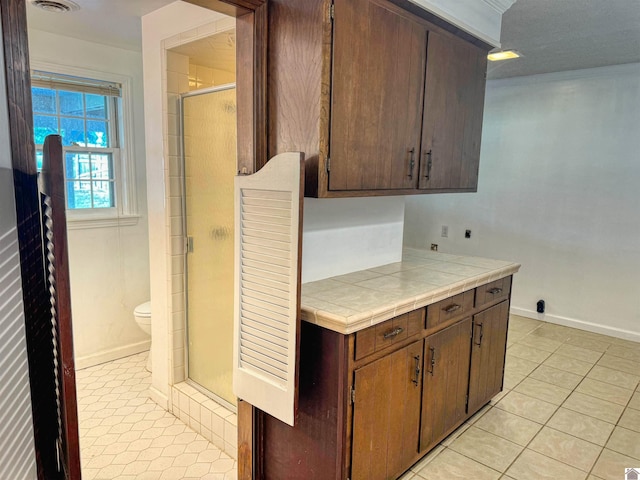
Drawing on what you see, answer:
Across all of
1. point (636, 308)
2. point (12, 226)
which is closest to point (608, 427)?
point (636, 308)

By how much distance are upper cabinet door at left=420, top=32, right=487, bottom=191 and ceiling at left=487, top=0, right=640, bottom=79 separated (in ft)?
1.44

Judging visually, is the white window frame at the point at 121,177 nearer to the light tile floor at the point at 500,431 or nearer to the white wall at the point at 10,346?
the light tile floor at the point at 500,431

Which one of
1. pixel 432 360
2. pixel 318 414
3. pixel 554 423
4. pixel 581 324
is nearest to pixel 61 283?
pixel 318 414

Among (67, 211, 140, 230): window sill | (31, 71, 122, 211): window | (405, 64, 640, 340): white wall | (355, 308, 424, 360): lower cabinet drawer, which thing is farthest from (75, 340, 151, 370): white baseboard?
(405, 64, 640, 340): white wall

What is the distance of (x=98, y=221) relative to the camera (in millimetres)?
3289

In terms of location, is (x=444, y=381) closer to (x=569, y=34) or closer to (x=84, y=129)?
(x=569, y=34)

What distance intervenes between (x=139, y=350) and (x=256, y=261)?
2346mm

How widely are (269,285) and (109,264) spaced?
7.11ft

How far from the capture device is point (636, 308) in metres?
3.89

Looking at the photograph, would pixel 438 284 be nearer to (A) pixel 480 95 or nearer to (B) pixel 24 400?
(A) pixel 480 95

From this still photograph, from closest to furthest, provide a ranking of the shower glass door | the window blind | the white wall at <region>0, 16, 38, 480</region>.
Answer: the white wall at <region>0, 16, 38, 480</region> → the shower glass door → the window blind

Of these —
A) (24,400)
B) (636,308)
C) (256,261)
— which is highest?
(256,261)

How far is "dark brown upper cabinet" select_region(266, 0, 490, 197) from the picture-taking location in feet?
5.68

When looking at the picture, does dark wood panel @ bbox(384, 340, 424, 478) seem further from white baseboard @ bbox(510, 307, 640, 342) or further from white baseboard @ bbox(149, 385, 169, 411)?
white baseboard @ bbox(510, 307, 640, 342)
